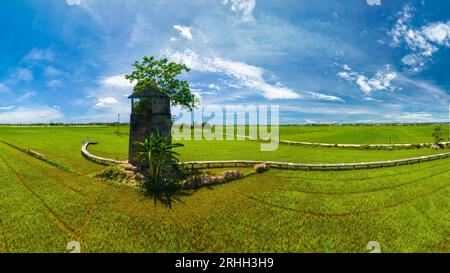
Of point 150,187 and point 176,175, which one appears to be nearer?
point 150,187

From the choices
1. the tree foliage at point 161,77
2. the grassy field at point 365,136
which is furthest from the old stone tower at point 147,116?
the grassy field at point 365,136

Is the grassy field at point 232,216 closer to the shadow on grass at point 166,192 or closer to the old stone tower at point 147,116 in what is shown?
the shadow on grass at point 166,192

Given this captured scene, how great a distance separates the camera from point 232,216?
1736 cm

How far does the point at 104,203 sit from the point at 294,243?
579 inches

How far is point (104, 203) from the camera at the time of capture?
19.0 meters

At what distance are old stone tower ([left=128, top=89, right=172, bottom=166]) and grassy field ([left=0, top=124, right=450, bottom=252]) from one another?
21.5ft

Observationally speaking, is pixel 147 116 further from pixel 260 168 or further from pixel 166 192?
pixel 260 168

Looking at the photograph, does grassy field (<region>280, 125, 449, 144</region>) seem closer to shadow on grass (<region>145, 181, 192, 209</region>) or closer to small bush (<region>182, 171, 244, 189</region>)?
small bush (<region>182, 171, 244, 189</region>)

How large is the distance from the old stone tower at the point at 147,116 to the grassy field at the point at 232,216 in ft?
21.5

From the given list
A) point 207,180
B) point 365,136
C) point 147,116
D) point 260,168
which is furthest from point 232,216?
point 365,136

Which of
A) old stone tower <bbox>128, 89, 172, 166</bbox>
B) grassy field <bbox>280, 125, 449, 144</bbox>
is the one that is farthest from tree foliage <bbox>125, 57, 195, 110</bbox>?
grassy field <bbox>280, 125, 449, 144</bbox>

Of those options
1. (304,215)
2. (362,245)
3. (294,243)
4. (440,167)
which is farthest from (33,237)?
(440,167)

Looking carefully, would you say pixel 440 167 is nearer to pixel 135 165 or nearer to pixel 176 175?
pixel 176 175

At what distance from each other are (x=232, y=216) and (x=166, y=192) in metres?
7.41
